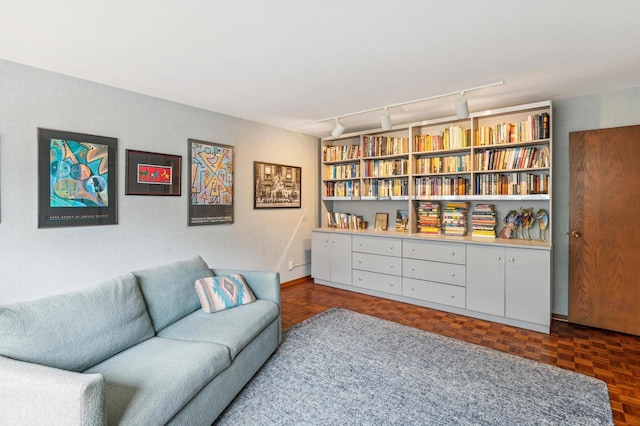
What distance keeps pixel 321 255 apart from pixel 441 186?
1.98 meters

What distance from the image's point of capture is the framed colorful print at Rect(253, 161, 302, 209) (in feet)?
14.8

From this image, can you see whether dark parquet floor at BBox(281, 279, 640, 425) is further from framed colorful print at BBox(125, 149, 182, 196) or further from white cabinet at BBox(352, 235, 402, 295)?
framed colorful print at BBox(125, 149, 182, 196)

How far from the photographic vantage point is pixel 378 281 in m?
4.41

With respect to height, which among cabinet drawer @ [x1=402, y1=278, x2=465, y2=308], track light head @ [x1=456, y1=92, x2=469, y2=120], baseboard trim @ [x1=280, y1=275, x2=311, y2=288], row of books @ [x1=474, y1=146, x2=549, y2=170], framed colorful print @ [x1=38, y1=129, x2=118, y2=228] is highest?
track light head @ [x1=456, y1=92, x2=469, y2=120]

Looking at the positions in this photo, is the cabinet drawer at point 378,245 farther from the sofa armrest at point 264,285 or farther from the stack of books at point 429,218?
the sofa armrest at point 264,285

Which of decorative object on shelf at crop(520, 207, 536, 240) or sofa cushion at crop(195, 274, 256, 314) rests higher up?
decorative object on shelf at crop(520, 207, 536, 240)

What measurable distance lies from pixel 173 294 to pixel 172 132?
75.0 inches

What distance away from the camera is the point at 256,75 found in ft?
9.25

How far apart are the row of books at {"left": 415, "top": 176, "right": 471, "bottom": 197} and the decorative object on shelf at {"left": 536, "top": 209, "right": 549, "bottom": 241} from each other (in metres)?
0.78

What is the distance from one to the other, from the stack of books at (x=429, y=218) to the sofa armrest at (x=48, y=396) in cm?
380

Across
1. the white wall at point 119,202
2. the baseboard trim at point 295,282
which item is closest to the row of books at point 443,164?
the white wall at point 119,202

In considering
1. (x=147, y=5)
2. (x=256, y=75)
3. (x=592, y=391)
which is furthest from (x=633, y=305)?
(x=147, y=5)

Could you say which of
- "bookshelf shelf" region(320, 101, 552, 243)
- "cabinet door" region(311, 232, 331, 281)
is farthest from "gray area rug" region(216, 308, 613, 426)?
"cabinet door" region(311, 232, 331, 281)

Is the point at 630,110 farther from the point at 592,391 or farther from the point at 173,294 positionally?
the point at 173,294
